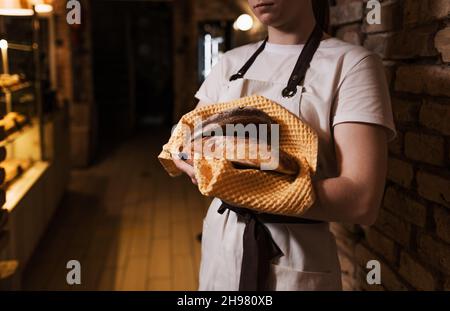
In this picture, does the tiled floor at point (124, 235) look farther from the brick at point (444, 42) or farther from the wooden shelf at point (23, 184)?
the brick at point (444, 42)

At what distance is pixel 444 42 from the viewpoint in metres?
1.25

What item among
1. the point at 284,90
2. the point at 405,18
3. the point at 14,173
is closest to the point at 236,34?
the point at 14,173

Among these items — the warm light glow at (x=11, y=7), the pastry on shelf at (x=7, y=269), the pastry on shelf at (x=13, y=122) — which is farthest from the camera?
the pastry on shelf at (x=13, y=122)

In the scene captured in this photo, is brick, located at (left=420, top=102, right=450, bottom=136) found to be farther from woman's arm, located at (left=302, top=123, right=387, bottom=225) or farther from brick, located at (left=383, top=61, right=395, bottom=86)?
woman's arm, located at (left=302, top=123, right=387, bottom=225)

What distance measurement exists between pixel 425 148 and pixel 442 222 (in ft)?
0.75

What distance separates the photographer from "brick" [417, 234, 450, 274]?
1289 mm

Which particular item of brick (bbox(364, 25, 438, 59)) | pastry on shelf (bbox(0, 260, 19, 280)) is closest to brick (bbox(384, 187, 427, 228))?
brick (bbox(364, 25, 438, 59))

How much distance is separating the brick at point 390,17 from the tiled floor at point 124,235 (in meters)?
2.18

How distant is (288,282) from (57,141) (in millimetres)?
4102

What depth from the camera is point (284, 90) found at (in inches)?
44.0

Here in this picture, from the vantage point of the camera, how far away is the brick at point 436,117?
1.26m

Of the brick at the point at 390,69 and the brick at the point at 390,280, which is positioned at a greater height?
the brick at the point at 390,69

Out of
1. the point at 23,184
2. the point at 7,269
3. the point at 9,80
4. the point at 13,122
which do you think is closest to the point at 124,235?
the point at 23,184

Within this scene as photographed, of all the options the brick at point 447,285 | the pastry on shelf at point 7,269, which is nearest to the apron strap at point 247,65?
the brick at point 447,285
